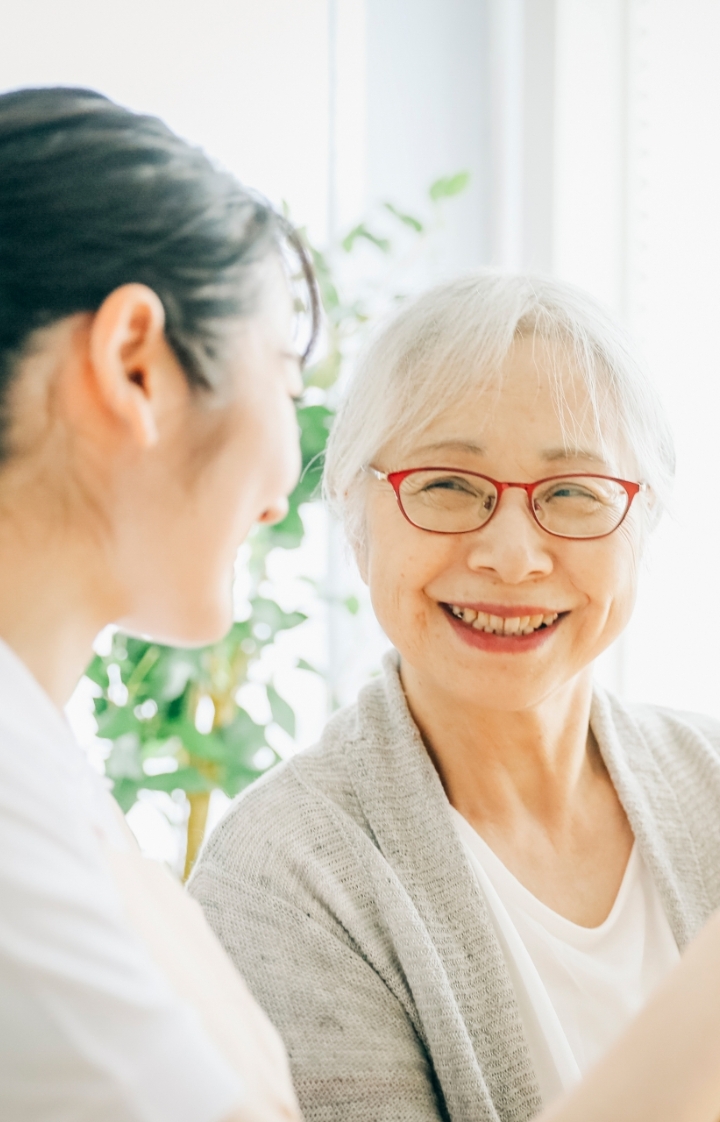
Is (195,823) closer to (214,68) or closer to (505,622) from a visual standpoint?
(505,622)

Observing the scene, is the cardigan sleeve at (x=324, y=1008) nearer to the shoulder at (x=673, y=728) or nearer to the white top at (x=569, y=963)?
the white top at (x=569, y=963)

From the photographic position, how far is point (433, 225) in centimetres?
250

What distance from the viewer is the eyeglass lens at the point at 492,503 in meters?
1.12

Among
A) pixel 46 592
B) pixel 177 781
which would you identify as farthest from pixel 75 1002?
pixel 177 781

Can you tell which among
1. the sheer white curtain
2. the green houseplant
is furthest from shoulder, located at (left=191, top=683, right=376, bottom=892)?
the sheer white curtain

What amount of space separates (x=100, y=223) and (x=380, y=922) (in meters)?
0.77

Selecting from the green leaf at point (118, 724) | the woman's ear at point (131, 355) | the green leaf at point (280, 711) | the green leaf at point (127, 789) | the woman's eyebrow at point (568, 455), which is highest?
the woman's ear at point (131, 355)

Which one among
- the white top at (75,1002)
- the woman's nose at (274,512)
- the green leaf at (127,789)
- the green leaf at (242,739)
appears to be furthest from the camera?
the green leaf at (242,739)

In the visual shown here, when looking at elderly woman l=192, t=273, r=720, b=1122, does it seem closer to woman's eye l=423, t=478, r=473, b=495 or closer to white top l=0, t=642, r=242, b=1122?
woman's eye l=423, t=478, r=473, b=495

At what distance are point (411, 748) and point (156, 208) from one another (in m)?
0.77

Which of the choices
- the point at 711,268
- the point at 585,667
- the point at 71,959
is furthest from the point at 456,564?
the point at 711,268

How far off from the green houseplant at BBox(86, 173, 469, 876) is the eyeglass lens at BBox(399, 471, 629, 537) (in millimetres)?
667

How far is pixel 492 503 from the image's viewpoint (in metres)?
1.13

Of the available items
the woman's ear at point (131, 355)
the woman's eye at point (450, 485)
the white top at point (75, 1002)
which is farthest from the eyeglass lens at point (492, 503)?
the white top at point (75, 1002)
